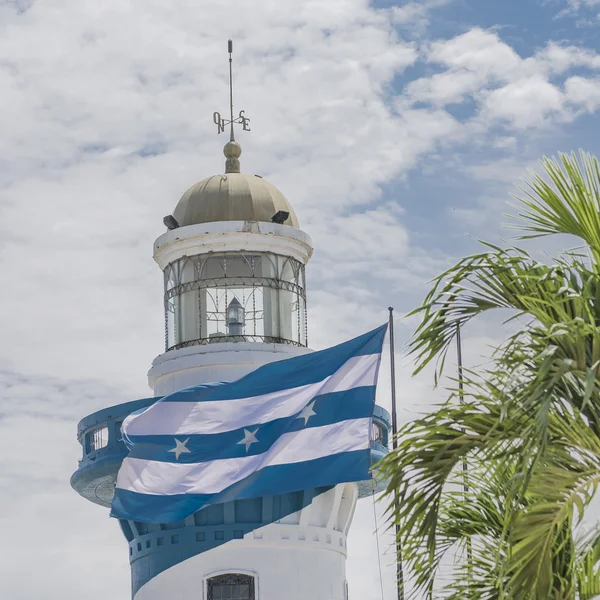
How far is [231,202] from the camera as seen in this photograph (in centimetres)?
2894

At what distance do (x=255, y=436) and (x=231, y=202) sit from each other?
409 cm

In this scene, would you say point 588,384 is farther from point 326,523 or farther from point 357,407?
point 326,523

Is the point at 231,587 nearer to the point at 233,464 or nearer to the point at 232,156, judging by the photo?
the point at 233,464

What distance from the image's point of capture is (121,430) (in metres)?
28.0

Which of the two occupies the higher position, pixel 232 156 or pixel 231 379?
pixel 232 156

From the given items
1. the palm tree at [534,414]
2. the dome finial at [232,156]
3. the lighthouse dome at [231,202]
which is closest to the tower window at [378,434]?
the lighthouse dome at [231,202]

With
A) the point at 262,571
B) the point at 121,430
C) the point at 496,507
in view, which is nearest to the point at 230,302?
Answer: the point at 121,430

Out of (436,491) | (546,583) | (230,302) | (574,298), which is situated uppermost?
(230,302)

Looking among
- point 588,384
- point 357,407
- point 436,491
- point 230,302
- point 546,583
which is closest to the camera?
point 588,384

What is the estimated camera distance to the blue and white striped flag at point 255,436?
86.0ft

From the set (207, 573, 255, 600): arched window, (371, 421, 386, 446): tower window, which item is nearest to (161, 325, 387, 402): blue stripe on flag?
(371, 421, 386, 446): tower window

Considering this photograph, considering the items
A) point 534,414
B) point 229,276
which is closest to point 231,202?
point 229,276

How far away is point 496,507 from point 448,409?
3.80 meters

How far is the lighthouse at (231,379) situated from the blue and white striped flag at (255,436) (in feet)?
1.20
